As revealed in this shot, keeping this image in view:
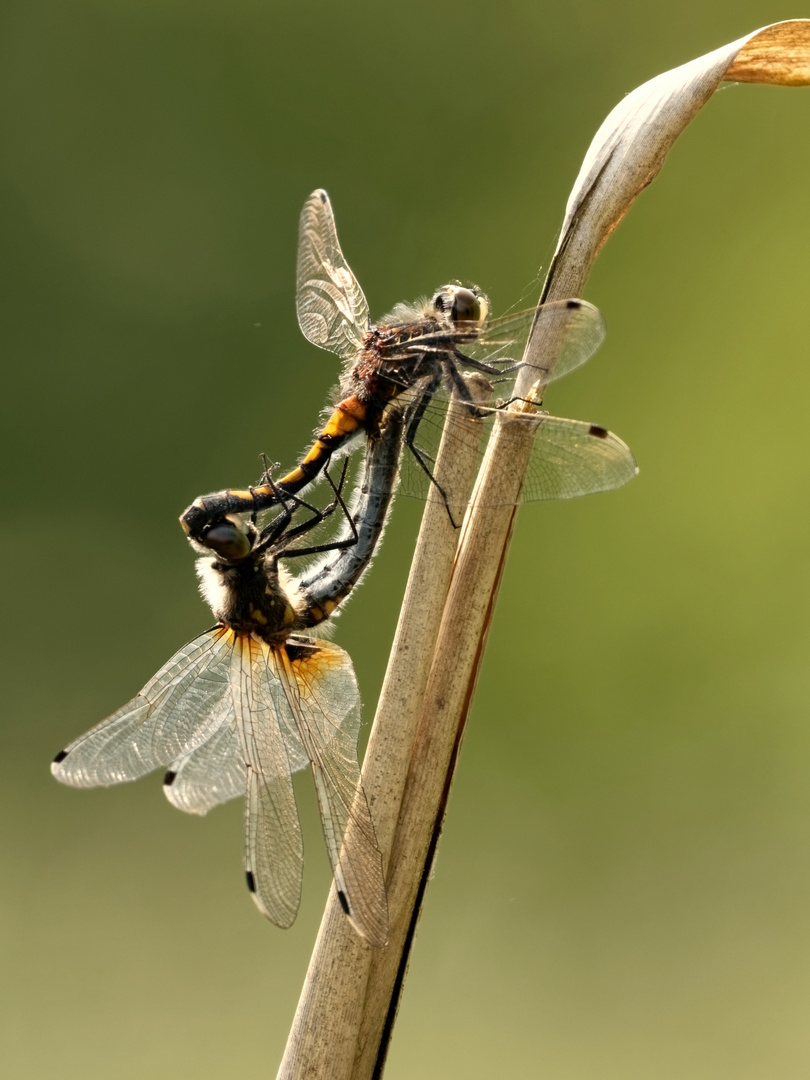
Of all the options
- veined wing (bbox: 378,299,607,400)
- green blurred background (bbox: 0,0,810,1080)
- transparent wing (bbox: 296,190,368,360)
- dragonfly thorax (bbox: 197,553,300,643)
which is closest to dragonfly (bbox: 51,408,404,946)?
dragonfly thorax (bbox: 197,553,300,643)

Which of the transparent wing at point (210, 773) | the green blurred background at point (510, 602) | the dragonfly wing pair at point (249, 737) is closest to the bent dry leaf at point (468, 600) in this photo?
the dragonfly wing pair at point (249, 737)

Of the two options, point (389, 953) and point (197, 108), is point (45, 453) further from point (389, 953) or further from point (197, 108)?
point (389, 953)

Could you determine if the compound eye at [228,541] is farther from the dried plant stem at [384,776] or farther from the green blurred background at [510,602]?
the green blurred background at [510,602]

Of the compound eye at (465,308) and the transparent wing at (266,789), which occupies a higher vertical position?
the compound eye at (465,308)

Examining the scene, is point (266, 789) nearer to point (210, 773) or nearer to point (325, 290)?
point (210, 773)

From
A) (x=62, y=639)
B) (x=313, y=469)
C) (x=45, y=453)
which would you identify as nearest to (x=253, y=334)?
(x=45, y=453)

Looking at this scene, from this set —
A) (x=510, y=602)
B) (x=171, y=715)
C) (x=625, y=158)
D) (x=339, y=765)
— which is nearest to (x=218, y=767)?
(x=171, y=715)

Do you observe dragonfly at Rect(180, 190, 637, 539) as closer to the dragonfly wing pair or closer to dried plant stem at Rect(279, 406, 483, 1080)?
dried plant stem at Rect(279, 406, 483, 1080)
